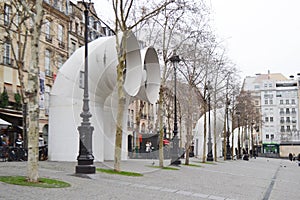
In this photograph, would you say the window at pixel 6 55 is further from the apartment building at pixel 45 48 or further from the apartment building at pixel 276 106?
the apartment building at pixel 276 106

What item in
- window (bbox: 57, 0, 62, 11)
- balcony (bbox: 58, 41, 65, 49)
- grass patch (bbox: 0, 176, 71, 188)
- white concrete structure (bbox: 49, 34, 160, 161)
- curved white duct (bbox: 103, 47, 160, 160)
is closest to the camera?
grass patch (bbox: 0, 176, 71, 188)

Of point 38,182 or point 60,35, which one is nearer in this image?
point 38,182

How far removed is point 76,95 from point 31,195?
11175mm

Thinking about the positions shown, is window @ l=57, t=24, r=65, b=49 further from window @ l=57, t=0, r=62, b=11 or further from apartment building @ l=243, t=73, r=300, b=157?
apartment building @ l=243, t=73, r=300, b=157

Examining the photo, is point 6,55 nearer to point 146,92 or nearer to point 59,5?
point 59,5

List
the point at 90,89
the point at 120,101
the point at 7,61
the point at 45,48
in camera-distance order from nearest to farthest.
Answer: the point at 120,101 < the point at 90,89 < the point at 7,61 < the point at 45,48

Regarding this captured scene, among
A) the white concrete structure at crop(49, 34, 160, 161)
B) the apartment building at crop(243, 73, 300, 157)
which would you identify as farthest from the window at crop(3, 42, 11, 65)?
the apartment building at crop(243, 73, 300, 157)

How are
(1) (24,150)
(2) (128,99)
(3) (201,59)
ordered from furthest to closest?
(3) (201,59)
(2) (128,99)
(1) (24,150)

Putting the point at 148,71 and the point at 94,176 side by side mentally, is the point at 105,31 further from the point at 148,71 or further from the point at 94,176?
the point at 94,176

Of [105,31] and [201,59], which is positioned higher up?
[105,31]

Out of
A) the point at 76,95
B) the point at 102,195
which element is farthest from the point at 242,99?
the point at 102,195

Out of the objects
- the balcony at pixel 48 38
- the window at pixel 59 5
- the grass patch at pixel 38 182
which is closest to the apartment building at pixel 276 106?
the window at pixel 59 5

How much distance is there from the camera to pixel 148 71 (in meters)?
23.2

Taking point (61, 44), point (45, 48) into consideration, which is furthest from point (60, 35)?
point (45, 48)
